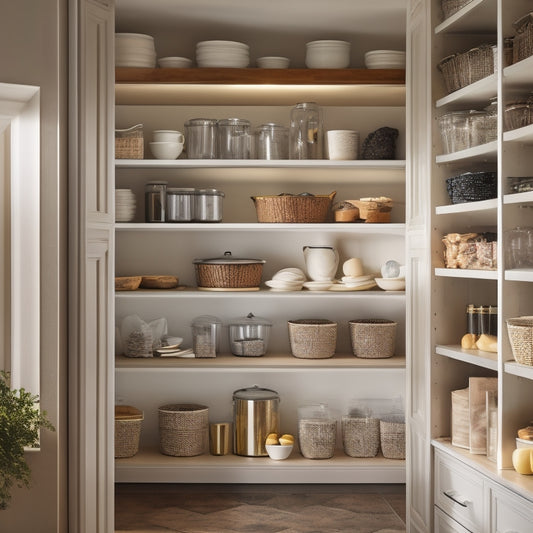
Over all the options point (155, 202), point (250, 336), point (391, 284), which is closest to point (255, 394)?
point (250, 336)

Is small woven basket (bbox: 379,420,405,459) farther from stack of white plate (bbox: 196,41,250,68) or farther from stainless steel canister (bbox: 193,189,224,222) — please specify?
stack of white plate (bbox: 196,41,250,68)

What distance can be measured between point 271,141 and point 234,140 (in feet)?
0.65

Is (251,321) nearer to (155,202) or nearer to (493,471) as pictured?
(155,202)

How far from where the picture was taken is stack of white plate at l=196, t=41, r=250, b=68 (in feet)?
14.5

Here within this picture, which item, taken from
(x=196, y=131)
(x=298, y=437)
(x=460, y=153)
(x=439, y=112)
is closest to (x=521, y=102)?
(x=460, y=153)

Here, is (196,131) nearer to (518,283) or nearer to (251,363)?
(251,363)

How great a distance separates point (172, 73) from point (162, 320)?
1.35m

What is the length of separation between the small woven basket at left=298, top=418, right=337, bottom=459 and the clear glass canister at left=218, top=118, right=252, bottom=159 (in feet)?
4.79

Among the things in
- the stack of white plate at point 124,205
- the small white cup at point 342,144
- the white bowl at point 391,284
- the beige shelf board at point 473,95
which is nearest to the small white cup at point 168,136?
the stack of white plate at point 124,205

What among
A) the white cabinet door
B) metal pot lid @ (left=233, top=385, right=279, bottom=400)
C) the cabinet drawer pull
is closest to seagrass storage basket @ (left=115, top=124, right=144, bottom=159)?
the white cabinet door

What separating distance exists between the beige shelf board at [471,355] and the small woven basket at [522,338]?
0.17m

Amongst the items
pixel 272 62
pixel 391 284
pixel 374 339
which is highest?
pixel 272 62

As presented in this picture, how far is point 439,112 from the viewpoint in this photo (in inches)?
139

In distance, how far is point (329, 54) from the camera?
4.47 m
